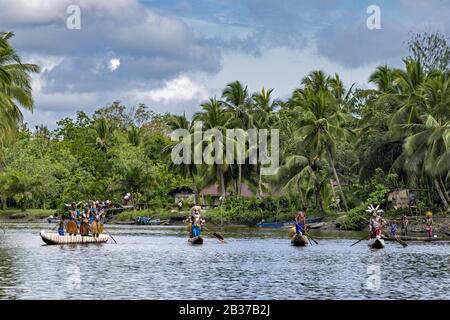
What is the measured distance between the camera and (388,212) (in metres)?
66.7

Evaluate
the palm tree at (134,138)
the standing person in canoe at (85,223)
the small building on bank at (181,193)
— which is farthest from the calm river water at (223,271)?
the palm tree at (134,138)

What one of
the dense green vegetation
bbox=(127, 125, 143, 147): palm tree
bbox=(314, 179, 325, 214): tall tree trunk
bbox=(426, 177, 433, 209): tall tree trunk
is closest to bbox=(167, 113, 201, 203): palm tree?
the dense green vegetation

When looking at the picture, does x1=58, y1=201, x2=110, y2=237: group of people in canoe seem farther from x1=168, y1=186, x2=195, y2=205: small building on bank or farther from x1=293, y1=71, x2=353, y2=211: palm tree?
x1=168, y1=186, x2=195, y2=205: small building on bank

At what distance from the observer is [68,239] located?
47.1 meters

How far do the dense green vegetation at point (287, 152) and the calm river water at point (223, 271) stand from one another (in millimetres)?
12116

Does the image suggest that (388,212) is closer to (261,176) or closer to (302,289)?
(261,176)

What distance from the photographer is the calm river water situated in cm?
2583

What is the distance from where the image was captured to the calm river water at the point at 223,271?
84.7 feet

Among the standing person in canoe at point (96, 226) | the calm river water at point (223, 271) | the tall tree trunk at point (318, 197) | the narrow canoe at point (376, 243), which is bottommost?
the calm river water at point (223, 271)

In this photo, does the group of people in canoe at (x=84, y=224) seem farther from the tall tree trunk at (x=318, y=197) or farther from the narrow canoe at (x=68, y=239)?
the tall tree trunk at (x=318, y=197)

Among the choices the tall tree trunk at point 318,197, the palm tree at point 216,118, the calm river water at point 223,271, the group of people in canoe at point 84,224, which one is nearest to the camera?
the calm river water at point 223,271

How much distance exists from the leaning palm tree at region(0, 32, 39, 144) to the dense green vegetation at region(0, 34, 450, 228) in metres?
0.08

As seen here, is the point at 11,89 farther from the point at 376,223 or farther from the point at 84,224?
the point at 376,223
